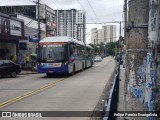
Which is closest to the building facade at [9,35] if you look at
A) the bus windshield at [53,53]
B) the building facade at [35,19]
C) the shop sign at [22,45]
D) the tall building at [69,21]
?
the shop sign at [22,45]

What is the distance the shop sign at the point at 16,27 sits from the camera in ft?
107

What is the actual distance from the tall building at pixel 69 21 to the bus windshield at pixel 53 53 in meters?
32.2

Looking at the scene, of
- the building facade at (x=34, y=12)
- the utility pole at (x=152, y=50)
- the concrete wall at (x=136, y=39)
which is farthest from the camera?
the building facade at (x=34, y=12)

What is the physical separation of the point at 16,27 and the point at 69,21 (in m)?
25.1

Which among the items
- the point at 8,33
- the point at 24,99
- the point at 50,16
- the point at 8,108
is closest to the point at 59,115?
the point at 8,108

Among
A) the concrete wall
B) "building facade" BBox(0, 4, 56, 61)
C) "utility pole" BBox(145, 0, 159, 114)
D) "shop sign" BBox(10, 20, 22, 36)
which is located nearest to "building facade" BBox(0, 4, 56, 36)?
"building facade" BBox(0, 4, 56, 61)

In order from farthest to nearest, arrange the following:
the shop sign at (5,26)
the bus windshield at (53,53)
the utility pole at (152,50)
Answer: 1. the shop sign at (5,26)
2. the bus windshield at (53,53)
3. the utility pole at (152,50)

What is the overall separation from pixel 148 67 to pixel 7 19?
2977 cm

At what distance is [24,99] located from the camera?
1133cm

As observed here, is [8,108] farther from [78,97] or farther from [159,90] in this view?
[159,90]

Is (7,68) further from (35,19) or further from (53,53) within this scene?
(35,19)

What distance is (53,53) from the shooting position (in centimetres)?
2222

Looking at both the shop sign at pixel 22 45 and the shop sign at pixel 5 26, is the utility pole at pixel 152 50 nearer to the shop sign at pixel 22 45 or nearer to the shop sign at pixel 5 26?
the shop sign at pixel 5 26

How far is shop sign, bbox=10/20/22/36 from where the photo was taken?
3259cm
